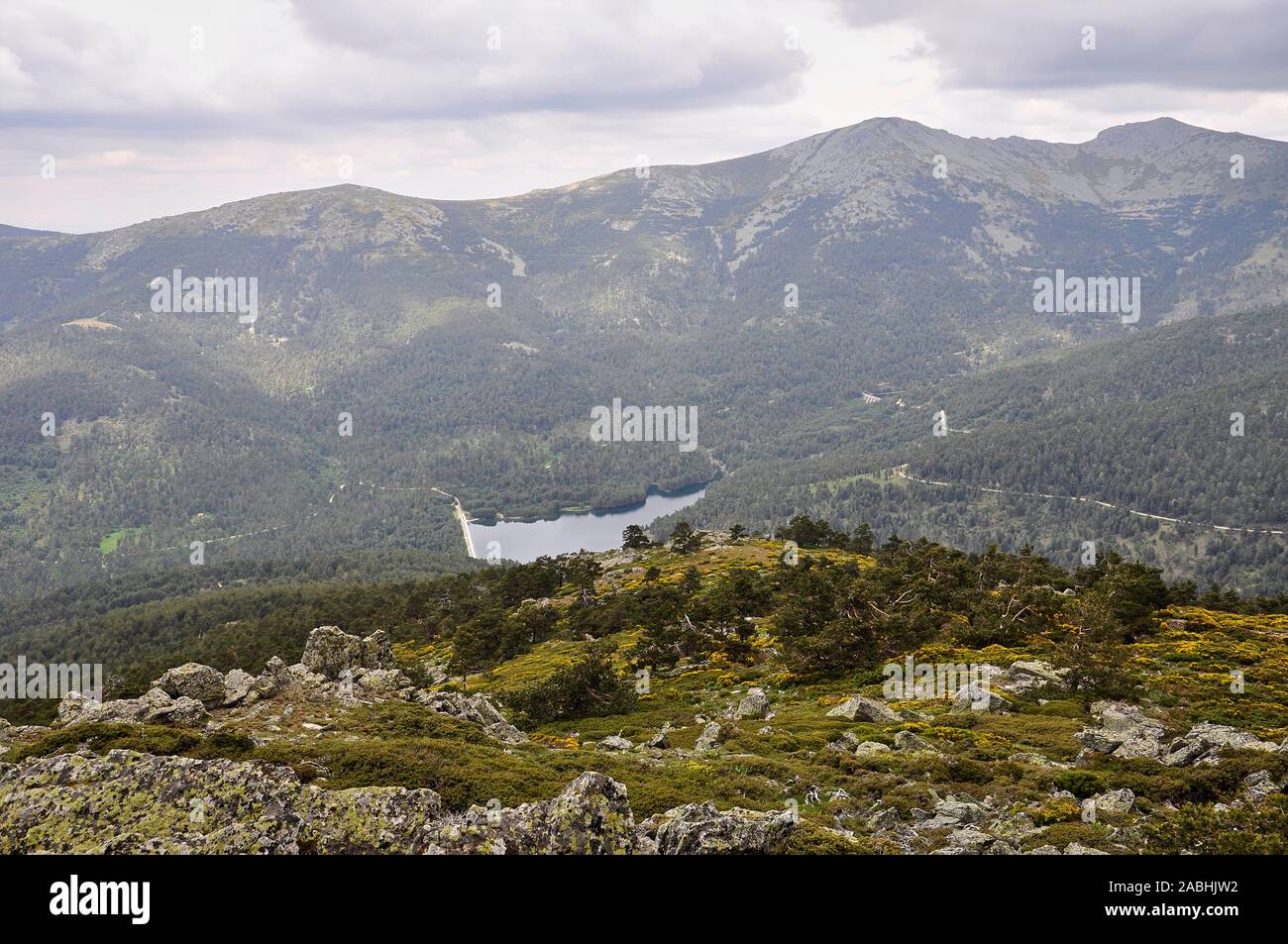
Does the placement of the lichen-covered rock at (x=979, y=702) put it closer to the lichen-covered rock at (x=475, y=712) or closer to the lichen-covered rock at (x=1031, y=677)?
the lichen-covered rock at (x=1031, y=677)

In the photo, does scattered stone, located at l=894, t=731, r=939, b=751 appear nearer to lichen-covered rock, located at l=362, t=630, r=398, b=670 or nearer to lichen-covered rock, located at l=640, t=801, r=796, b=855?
lichen-covered rock, located at l=640, t=801, r=796, b=855

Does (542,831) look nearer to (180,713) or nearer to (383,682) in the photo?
(180,713)

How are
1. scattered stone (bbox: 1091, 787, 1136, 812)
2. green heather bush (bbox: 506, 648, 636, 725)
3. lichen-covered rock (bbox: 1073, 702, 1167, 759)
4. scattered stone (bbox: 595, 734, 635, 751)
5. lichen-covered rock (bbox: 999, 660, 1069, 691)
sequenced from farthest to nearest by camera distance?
green heather bush (bbox: 506, 648, 636, 725), lichen-covered rock (bbox: 999, 660, 1069, 691), scattered stone (bbox: 595, 734, 635, 751), lichen-covered rock (bbox: 1073, 702, 1167, 759), scattered stone (bbox: 1091, 787, 1136, 812)

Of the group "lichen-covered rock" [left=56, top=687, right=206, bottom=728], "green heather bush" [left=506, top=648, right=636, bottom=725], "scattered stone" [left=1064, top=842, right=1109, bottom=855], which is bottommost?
"green heather bush" [left=506, top=648, right=636, bottom=725]

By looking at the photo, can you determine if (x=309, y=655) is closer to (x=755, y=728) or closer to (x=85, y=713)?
(x=85, y=713)

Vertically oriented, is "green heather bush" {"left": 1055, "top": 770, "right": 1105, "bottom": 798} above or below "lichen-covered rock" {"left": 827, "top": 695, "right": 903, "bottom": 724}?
above

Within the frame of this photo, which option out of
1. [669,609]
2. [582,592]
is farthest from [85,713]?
[582,592]

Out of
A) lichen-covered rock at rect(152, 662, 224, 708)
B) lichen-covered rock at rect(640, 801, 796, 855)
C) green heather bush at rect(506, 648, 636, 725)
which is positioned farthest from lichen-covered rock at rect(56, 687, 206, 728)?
lichen-covered rock at rect(640, 801, 796, 855)
